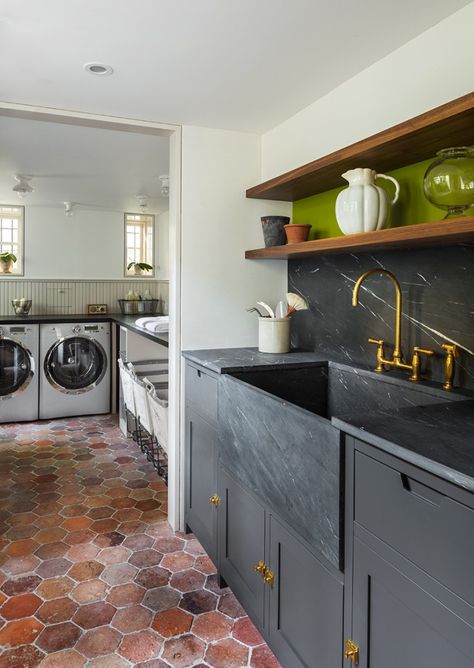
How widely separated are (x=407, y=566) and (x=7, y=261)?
524 cm

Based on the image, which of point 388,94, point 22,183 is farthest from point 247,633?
point 22,183

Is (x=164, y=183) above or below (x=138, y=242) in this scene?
above

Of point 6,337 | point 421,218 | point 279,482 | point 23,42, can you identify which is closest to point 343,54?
point 421,218

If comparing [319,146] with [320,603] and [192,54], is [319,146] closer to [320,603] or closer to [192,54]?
[192,54]

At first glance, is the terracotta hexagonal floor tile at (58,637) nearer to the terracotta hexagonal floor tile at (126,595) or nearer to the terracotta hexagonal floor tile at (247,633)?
the terracotta hexagonal floor tile at (126,595)

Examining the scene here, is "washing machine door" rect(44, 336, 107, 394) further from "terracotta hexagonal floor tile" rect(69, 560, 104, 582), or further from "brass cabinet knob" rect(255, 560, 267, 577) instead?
"brass cabinet knob" rect(255, 560, 267, 577)

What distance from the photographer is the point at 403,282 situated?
199cm

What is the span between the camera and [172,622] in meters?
1.98

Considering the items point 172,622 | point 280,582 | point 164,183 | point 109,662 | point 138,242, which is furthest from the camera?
point 138,242

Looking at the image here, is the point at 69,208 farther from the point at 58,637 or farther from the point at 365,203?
the point at 58,637

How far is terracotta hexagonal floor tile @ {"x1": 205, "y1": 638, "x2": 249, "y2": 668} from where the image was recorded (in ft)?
5.76

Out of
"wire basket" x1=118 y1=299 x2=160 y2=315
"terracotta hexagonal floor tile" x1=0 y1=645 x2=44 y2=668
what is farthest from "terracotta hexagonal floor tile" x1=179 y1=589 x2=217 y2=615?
"wire basket" x1=118 y1=299 x2=160 y2=315

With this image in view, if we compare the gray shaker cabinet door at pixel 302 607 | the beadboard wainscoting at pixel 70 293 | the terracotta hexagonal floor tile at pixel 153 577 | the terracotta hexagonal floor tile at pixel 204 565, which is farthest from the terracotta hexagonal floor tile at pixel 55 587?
the beadboard wainscoting at pixel 70 293

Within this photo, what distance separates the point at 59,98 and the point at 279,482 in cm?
199
